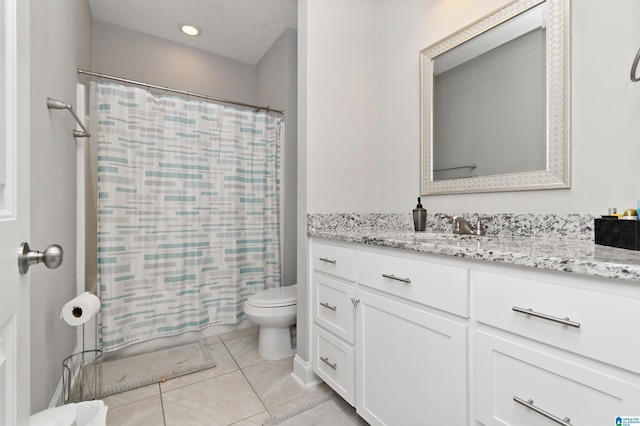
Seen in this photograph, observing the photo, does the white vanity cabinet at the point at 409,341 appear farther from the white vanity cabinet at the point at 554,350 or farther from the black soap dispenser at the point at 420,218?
the black soap dispenser at the point at 420,218

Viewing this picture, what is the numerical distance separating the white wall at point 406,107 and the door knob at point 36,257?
1177 mm

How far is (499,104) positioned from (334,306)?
1271mm

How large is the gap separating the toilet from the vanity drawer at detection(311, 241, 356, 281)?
47cm

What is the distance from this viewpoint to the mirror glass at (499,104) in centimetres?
117

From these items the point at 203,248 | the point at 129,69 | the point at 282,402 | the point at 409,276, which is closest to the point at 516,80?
the point at 409,276

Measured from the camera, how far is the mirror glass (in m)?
1.17

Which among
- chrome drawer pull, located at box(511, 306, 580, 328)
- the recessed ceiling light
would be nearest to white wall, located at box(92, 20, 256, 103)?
the recessed ceiling light

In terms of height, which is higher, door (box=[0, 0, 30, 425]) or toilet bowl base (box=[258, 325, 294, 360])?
door (box=[0, 0, 30, 425])

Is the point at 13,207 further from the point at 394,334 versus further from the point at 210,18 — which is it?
the point at 210,18

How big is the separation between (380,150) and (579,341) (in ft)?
4.91

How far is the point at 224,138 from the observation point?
89.4 inches

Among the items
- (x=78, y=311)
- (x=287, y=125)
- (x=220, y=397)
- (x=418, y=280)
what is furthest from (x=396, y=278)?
(x=287, y=125)

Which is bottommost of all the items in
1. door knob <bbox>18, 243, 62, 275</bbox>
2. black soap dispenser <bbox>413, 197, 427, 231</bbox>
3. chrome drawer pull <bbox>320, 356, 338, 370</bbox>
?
chrome drawer pull <bbox>320, 356, 338, 370</bbox>

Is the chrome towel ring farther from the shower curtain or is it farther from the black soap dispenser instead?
the shower curtain
